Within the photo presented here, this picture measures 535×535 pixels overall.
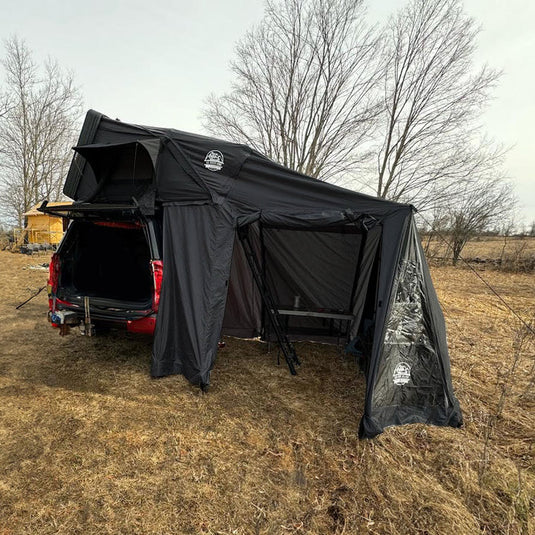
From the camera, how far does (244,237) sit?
3.78m

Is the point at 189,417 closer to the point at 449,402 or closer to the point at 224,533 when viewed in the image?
the point at 224,533

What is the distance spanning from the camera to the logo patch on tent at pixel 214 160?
3412mm

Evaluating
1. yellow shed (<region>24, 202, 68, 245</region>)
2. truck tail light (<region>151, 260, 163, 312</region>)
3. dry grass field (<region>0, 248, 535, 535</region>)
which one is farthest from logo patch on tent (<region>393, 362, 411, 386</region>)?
yellow shed (<region>24, 202, 68, 245</region>)

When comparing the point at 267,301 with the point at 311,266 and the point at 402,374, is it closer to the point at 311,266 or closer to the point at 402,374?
the point at 311,266

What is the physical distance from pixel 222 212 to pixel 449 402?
3.05m

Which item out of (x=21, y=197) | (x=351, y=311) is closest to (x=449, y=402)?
(x=351, y=311)

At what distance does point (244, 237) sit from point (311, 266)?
159 cm

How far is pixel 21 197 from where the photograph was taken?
20344 millimetres

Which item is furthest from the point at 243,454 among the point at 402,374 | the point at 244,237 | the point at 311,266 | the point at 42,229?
the point at 42,229

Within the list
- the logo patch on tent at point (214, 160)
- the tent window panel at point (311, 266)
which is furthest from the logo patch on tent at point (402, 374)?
the logo patch on tent at point (214, 160)

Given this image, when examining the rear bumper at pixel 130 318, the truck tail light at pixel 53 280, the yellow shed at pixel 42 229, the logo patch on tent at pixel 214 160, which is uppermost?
the logo patch on tent at pixel 214 160

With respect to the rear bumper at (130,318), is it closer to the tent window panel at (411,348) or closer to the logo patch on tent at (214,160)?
the logo patch on tent at (214,160)

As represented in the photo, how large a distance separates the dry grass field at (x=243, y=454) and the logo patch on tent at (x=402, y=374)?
45cm

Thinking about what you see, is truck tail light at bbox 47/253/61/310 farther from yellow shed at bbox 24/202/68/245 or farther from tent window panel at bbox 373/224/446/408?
yellow shed at bbox 24/202/68/245
